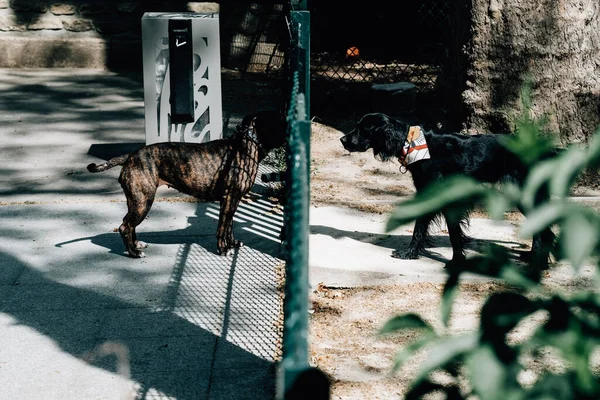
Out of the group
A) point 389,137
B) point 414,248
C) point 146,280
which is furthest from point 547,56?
point 146,280

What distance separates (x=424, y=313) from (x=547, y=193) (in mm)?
4007

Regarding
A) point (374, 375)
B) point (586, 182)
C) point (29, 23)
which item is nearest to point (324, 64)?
point (29, 23)

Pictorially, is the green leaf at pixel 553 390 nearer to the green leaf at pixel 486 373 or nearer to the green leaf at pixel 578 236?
the green leaf at pixel 486 373

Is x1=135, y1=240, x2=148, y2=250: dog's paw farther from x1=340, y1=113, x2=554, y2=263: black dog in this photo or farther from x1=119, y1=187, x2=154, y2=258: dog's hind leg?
x1=340, y1=113, x2=554, y2=263: black dog

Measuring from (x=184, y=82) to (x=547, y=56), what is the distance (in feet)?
12.0

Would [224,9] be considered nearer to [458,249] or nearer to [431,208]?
[458,249]

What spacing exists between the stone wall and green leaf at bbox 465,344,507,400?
7.27 metres

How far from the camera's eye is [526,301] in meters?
1.27

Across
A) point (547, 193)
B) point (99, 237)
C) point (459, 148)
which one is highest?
point (547, 193)

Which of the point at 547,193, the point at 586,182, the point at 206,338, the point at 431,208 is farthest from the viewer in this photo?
the point at 586,182

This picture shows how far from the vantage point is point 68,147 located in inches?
381

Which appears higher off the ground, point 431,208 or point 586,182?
point 431,208

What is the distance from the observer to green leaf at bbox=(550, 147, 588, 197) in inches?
46.6

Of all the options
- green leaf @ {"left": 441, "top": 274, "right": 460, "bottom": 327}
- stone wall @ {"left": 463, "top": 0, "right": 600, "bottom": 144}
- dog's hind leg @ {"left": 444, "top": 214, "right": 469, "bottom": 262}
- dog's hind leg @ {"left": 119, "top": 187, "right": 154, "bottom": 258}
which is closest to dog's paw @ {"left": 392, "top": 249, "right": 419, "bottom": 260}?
dog's hind leg @ {"left": 444, "top": 214, "right": 469, "bottom": 262}
